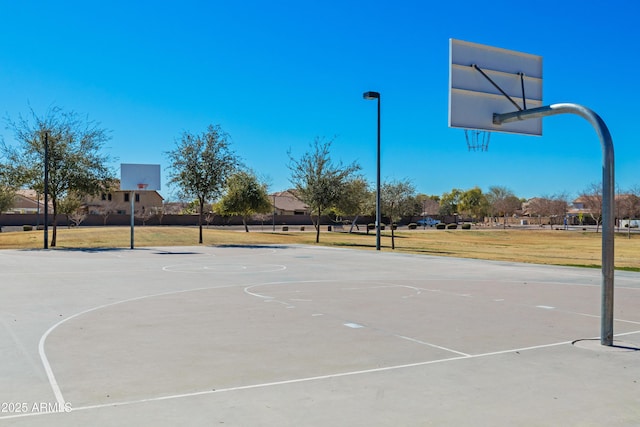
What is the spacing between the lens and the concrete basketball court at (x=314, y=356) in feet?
16.9

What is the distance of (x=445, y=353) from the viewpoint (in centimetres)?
745

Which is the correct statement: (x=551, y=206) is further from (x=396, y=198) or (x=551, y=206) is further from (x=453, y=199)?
(x=396, y=198)

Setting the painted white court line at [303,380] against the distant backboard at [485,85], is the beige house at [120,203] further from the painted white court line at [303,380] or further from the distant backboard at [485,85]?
the painted white court line at [303,380]

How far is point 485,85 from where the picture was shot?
11180 millimetres

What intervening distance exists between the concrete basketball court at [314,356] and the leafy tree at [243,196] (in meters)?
51.0

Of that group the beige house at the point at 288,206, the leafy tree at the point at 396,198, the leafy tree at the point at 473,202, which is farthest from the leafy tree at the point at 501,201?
the leafy tree at the point at 396,198

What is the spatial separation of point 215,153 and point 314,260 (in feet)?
55.1

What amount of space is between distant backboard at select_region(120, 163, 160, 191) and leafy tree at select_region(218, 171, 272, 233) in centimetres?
2817

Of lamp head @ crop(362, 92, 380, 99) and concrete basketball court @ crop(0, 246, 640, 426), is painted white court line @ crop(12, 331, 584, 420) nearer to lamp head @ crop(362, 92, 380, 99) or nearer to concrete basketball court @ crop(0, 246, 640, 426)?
concrete basketball court @ crop(0, 246, 640, 426)

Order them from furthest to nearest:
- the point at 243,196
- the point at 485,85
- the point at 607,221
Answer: the point at 243,196 → the point at 485,85 → the point at 607,221

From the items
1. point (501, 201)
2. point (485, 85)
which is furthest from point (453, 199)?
point (485, 85)

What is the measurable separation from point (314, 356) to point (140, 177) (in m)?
31.7

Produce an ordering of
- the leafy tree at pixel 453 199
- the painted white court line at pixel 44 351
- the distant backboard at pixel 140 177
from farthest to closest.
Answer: the leafy tree at pixel 453 199 → the distant backboard at pixel 140 177 → the painted white court line at pixel 44 351

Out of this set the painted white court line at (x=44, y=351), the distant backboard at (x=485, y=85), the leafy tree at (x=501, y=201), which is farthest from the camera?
the leafy tree at (x=501, y=201)
